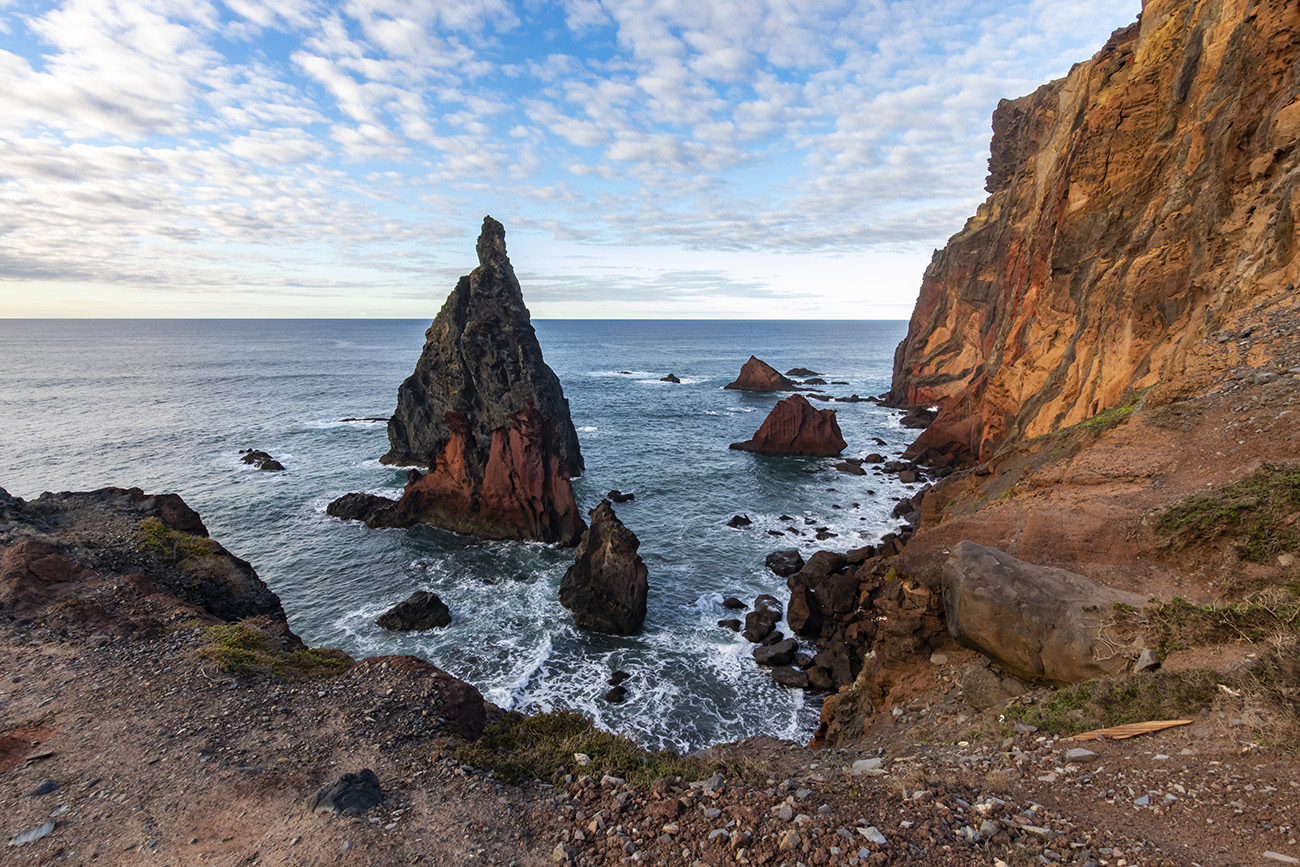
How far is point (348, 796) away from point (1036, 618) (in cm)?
1283

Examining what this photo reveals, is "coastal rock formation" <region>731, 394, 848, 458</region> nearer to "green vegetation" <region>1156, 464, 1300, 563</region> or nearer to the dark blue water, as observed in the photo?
the dark blue water

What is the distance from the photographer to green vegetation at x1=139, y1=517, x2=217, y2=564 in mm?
18406

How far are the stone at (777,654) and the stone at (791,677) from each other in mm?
446

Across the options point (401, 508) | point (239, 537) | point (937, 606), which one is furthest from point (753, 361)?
point (937, 606)

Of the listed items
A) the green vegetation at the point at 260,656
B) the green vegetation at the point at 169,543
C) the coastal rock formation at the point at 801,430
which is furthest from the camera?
the coastal rock formation at the point at 801,430

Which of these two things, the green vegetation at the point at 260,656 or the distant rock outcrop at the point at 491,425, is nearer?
the green vegetation at the point at 260,656

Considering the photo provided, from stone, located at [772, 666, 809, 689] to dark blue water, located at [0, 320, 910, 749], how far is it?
0.44m

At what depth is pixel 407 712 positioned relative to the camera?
1131 cm

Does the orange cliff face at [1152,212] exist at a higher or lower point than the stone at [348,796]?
higher

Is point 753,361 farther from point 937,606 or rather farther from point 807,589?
point 937,606

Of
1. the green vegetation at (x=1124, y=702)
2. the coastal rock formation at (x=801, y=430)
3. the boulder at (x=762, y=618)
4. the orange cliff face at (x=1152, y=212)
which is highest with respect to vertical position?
the orange cliff face at (x=1152, y=212)

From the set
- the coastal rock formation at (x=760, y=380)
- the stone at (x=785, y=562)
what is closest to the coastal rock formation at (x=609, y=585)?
the stone at (x=785, y=562)

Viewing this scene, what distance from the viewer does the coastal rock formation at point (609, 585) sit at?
25.4 metres

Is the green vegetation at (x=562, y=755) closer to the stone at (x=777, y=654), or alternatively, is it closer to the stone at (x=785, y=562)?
the stone at (x=777, y=654)
